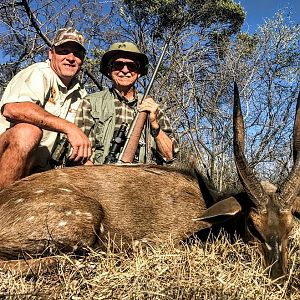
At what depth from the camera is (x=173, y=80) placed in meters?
14.2

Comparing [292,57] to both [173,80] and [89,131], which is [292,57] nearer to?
[173,80]

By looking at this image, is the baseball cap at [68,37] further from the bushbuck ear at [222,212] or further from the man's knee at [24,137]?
the bushbuck ear at [222,212]

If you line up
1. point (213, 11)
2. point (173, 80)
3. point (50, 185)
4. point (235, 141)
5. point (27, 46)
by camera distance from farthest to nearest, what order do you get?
point (213, 11), point (173, 80), point (27, 46), point (50, 185), point (235, 141)

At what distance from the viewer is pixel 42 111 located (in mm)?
4715

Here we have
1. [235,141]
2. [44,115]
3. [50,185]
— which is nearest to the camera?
[235,141]

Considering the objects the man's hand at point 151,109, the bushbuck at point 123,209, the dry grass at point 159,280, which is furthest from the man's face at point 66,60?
the dry grass at point 159,280

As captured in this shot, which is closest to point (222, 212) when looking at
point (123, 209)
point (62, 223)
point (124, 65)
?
point (123, 209)

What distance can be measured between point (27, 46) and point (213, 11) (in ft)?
23.1

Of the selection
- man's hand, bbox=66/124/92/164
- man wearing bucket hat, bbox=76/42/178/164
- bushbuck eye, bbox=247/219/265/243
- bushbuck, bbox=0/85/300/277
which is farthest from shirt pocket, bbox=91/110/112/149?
bushbuck eye, bbox=247/219/265/243

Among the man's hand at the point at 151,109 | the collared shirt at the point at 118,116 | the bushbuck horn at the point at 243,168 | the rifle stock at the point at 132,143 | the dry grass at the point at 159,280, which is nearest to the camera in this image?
the dry grass at the point at 159,280

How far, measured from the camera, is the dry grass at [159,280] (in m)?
2.71

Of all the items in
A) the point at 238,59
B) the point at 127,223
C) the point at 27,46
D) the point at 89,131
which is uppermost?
the point at 238,59

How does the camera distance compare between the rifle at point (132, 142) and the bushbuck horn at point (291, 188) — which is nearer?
the bushbuck horn at point (291, 188)

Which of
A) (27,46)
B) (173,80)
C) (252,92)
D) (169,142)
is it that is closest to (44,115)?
(169,142)
